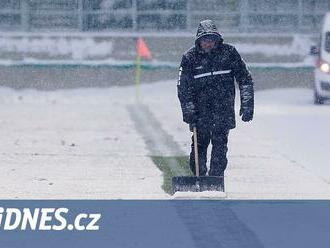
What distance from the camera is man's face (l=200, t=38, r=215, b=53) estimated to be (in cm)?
1248

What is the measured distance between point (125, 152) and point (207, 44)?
5.10m

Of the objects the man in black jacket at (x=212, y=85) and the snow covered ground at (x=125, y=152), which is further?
the snow covered ground at (x=125, y=152)

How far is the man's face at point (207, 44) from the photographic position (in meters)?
12.5

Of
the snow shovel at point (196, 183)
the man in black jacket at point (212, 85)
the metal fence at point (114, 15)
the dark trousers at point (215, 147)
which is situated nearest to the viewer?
the snow shovel at point (196, 183)

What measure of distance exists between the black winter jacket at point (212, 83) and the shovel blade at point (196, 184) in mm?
628

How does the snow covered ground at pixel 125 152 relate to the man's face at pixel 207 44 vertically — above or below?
below

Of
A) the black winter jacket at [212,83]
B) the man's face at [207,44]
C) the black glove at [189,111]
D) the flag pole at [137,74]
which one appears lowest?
the flag pole at [137,74]

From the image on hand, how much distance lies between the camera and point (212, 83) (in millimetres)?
12750

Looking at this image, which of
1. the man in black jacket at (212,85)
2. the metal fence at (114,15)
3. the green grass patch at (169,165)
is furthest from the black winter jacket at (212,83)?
the metal fence at (114,15)

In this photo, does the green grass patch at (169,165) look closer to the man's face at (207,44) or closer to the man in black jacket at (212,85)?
the man in black jacket at (212,85)

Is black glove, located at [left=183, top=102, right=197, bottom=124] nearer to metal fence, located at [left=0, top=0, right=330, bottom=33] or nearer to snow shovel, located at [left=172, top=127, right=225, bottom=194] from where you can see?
snow shovel, located at [left=172, top=127, right=225, bottom=194]

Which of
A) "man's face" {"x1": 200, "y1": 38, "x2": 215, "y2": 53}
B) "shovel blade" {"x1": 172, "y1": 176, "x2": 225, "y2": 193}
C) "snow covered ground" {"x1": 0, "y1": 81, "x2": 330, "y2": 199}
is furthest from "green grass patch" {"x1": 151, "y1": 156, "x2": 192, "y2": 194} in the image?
"man's face" {"x1": 200, "y1": 38, "x2": 215, "y2": 53}

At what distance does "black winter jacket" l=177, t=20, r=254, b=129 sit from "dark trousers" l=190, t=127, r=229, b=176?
0.11m

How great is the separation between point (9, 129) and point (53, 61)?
1573cm
